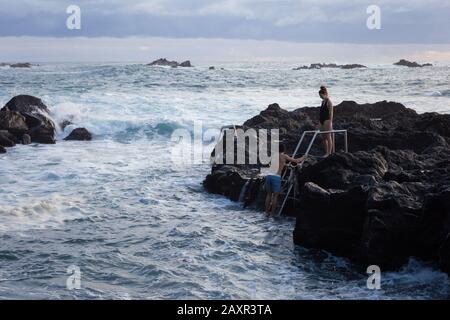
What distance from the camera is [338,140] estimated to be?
1416cm

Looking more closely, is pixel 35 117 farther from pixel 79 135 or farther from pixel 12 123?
pixel 79 135

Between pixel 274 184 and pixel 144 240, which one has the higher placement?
pixel 274 184

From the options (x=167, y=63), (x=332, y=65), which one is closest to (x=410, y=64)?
(x=332, y=65)

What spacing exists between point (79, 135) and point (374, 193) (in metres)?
15.7

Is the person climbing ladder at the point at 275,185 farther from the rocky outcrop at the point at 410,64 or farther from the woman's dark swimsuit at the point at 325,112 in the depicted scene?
the rocky outcrop at the point at 410,64

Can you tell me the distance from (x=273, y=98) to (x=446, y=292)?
30128 mm

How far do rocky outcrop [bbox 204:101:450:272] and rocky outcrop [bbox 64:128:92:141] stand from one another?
9619mm

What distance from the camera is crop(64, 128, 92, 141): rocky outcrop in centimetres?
2202

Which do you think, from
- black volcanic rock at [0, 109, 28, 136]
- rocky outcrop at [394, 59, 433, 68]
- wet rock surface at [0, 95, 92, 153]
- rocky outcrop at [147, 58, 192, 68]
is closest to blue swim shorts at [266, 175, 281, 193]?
wet rock surface at [0, 95, 92, 153]

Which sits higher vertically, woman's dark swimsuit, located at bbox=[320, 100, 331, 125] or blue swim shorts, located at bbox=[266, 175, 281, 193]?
woman's dark swimsuit, located at bbox=[320, 100, 331, 125]

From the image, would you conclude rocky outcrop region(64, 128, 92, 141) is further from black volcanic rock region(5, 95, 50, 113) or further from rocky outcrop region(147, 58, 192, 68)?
rocky outcrop region(147, 58, 192, 68)

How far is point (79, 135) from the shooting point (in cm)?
2217
